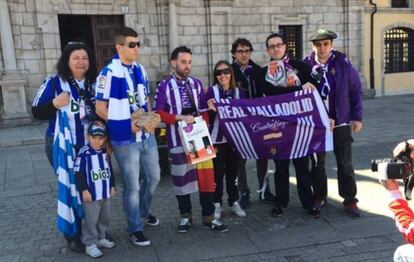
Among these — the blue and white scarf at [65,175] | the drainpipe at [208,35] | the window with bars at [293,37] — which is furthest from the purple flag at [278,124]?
the window with bars at [293,37]

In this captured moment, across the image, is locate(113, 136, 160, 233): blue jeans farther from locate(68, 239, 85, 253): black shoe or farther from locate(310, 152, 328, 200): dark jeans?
locate(310, 152, 328, 200): dark jeans

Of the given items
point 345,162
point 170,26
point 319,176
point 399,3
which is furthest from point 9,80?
point 399,3

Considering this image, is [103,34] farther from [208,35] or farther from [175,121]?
[175,121]

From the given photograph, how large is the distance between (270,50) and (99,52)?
10980mm

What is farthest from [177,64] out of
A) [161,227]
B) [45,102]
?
[161,227]

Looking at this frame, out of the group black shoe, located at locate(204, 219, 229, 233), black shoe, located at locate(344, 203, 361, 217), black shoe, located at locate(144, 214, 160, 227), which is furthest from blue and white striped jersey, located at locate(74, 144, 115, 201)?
black shoe, located at locate(344, 203, 361, 217)

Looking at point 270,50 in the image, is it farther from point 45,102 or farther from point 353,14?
point 353,14

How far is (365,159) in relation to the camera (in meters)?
7.32

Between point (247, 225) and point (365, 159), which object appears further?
point (365, 159)

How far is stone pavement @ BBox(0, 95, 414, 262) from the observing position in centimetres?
384

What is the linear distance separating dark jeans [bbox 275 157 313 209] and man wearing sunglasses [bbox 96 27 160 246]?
4.63 feet

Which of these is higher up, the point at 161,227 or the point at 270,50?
the point at 270,50

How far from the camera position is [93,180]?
3842mm

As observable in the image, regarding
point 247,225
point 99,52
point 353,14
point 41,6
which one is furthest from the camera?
point 353,14
